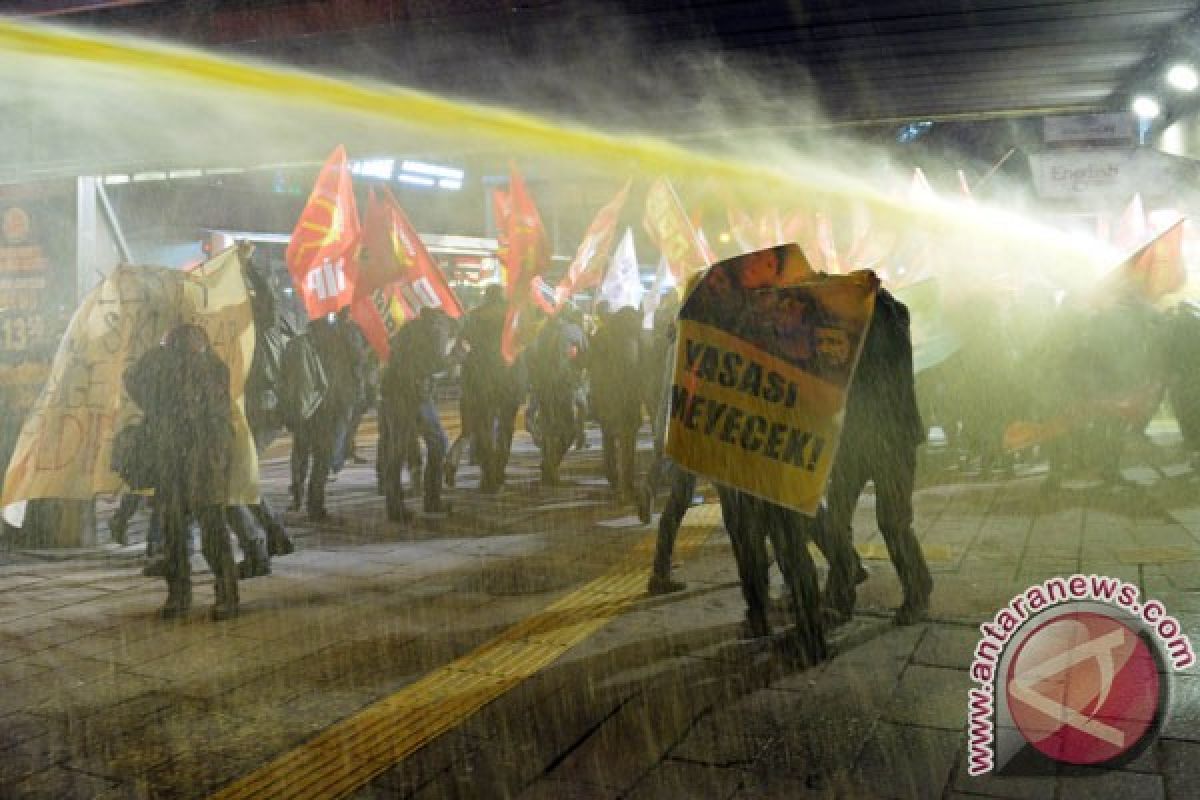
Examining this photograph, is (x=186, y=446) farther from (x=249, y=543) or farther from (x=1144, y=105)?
(x=1144, y=105)

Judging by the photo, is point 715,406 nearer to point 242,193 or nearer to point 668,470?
point 668,470

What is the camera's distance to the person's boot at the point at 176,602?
232 inches

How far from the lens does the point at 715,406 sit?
4.76m

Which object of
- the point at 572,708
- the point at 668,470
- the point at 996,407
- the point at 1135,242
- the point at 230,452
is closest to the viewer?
the point at 572,708

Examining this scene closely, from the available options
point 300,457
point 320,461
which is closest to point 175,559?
point 320,461

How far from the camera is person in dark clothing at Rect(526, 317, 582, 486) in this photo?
11109mm

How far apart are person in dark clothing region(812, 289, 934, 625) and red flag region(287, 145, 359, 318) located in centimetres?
544

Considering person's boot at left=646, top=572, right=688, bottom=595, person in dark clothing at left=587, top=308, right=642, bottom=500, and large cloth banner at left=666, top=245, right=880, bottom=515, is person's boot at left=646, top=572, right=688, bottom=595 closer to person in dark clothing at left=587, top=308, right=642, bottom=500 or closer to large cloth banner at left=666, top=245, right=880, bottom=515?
large cloth banner at left=666, top=245, right=880, bottom=515

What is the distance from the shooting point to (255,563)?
660 cm

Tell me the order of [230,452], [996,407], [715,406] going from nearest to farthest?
[715,406] → [230,452] → [996,407]

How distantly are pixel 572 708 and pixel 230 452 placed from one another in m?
2.94

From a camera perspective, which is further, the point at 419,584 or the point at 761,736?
the point at 419,584

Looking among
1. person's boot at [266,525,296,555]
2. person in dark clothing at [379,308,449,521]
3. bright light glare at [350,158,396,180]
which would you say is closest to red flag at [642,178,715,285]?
person in dark clothing at [379,308,449,521]

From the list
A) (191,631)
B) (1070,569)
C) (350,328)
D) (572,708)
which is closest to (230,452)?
(191,631)
